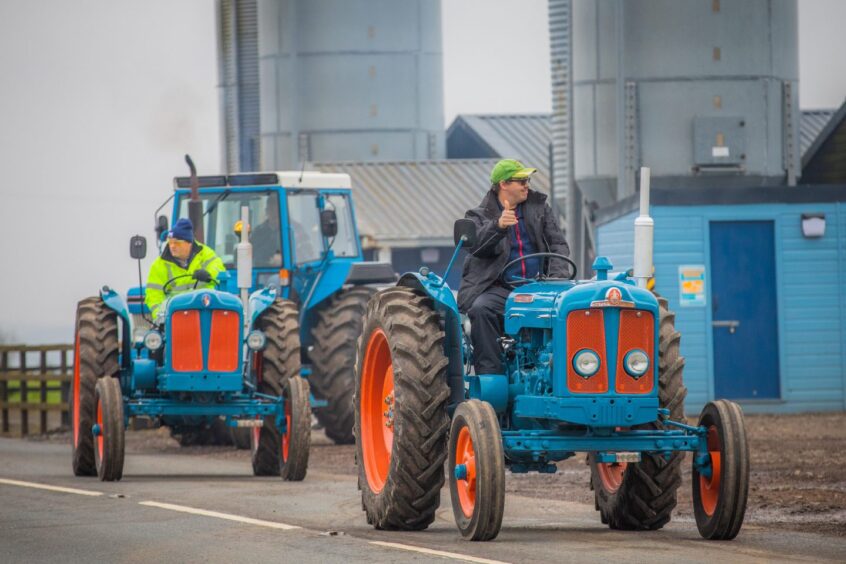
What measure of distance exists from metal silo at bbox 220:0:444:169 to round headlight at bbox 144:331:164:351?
1103 inches

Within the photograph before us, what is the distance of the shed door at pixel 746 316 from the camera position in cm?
2292

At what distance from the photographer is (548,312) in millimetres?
10320

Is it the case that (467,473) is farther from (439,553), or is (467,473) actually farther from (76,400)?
(76,400)

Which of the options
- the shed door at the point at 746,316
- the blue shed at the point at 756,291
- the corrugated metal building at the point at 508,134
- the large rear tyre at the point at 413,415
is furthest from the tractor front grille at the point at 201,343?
the corrugated metal building at the point at 508,134

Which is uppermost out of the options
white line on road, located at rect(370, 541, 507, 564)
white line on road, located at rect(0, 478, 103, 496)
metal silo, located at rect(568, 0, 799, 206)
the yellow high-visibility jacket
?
metal silo, located at rect(568, 0, 799, 206)

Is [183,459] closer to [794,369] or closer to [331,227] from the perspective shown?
[331,227]

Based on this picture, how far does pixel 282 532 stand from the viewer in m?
10.9

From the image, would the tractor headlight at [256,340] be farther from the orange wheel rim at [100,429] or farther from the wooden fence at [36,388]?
the wooden fence at [36,388]

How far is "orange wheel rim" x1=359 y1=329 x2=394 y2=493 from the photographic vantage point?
1177 centimetres

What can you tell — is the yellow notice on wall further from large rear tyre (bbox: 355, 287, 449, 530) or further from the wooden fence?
large rear tyre (bbox: 355, 287, 449, 530)

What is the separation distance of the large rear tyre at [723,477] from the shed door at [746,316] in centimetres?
1278

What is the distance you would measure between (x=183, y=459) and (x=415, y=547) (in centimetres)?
899

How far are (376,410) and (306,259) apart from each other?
800cm

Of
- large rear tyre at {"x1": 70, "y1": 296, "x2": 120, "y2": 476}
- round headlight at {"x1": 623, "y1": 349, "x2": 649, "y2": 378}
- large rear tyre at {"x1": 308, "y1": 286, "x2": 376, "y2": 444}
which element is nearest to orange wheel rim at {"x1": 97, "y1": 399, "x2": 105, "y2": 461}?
large rear tyre at {"x1": 70, "y1": 296, "x2": 120, "y2": 476}
